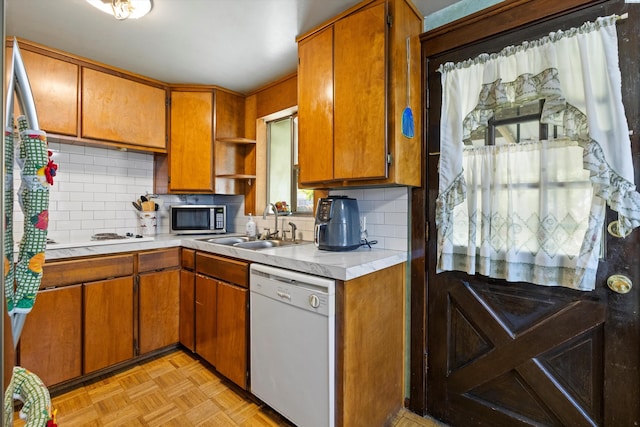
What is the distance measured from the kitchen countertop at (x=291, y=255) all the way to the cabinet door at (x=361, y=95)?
462 millimetres

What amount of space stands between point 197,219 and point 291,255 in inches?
63.5

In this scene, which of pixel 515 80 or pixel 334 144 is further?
pixel 334 144

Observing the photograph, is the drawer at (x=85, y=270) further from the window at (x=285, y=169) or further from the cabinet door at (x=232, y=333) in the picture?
the window at (x=285, y=169)

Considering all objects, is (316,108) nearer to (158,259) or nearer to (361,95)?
(361,95)

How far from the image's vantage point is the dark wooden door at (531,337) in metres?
1.22

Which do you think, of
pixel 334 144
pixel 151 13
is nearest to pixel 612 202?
pixel 334 144

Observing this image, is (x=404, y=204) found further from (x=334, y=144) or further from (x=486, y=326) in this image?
(x=486, y=326)

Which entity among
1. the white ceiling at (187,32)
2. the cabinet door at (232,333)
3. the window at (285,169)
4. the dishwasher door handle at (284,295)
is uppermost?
the white ceiling at (187,32)

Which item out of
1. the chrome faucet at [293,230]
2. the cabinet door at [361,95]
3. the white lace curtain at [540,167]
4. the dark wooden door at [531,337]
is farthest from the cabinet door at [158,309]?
the white lace curtain at [540,167]

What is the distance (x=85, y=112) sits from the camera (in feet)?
7.53

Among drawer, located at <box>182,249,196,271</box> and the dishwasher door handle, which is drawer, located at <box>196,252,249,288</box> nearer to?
drawer, located at <box>182,249,196,271</box>

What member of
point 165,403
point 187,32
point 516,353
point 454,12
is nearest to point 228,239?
point 165,403

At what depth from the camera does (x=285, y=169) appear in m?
2.88

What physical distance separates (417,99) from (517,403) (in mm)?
1678
